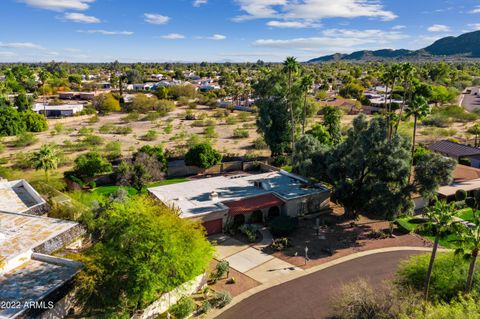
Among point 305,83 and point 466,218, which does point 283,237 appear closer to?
point 466,218

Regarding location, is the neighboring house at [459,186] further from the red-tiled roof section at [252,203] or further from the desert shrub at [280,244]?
the desert shrub at [280,244]

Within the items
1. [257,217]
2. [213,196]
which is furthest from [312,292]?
[213,196]

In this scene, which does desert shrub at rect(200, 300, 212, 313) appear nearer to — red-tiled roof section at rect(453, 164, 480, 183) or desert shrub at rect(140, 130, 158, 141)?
red-tiled roof section at rect(453, 164, 480, 183)

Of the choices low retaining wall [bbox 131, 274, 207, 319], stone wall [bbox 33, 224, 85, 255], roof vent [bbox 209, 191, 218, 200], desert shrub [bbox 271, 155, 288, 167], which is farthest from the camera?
desert shrub [bbox 271, 155, 288, 167]

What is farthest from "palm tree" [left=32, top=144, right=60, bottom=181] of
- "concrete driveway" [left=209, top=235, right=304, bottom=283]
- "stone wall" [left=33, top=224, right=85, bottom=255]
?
"concrete driveway" [left=209, top=235, right=304, bottom=283]

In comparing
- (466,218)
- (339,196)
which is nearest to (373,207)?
(339,196)

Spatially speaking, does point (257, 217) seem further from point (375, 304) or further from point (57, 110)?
point (57, 110)
